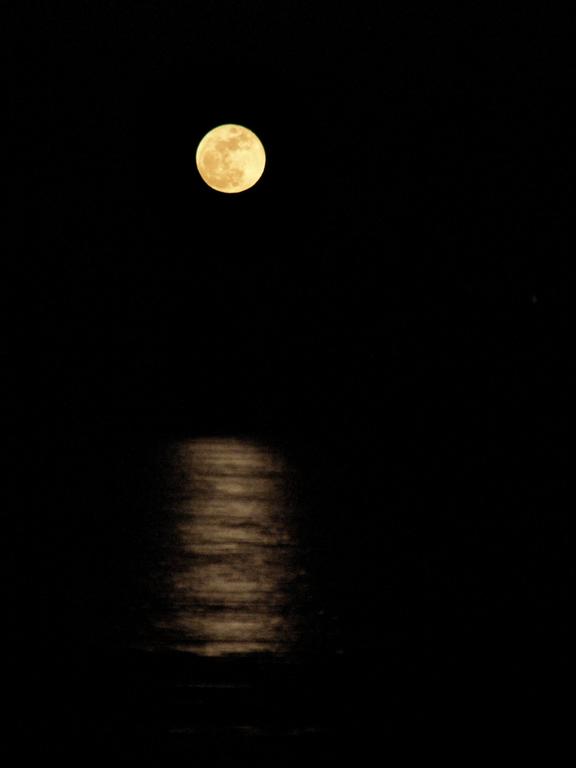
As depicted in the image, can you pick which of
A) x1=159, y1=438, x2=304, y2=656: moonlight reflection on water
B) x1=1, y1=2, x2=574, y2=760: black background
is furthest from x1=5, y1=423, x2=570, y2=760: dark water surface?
x1=1, y1=2, x2=574, y2=760: black background

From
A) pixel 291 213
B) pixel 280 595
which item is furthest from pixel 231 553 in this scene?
pixel 291 213

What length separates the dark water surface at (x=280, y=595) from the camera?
544 mm

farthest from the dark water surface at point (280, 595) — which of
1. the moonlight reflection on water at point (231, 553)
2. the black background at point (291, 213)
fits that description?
the black background at point (291, 213)

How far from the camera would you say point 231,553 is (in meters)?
0.78

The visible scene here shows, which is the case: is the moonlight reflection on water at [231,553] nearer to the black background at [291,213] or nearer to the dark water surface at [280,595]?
the dark water surface at [280,595]

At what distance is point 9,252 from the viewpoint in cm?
136

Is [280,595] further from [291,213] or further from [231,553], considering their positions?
[291,213]

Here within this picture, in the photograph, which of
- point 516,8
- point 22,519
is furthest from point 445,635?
point 516,8

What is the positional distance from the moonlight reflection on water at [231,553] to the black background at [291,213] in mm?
225

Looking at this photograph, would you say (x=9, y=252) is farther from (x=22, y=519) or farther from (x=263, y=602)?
(x=263, y=602)

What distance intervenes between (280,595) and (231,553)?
9 cm

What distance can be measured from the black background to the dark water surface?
0.26 metres

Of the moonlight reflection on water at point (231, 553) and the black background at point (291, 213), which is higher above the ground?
the black background at point (291, 213)

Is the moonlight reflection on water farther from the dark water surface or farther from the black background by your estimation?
the black background
